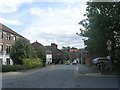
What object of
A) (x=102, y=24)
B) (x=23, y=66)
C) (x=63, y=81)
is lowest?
(x=63, y=81)

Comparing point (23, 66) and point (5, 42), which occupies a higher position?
point (5, 42)

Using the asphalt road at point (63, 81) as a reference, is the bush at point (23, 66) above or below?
above

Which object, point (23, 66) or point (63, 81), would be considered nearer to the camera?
point (63, 81)

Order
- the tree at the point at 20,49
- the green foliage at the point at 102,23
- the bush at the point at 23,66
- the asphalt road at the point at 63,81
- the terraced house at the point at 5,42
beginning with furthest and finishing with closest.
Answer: the terraced house at the point at 5,42 < the tree at the point at 20,49 < the bush at the point at 23,66 < the green foliage at the point at 102,23 < the asphalt road at the point at 63,81

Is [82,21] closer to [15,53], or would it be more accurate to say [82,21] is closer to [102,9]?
[102,9]

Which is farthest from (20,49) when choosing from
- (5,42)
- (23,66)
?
(5,42)

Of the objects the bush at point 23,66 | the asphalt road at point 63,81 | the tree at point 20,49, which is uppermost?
the tree at point 20,49

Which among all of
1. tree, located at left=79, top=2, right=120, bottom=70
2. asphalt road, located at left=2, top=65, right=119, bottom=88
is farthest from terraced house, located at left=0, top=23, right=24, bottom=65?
asphalt road, located at left=2, top=65, right=119, bottom=88

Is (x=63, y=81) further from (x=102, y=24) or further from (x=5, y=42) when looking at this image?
(x=5, y=42)

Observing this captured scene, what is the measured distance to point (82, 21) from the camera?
122 ft

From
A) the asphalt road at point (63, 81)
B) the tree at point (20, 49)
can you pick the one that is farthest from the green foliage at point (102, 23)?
the tree at point (20, 49)

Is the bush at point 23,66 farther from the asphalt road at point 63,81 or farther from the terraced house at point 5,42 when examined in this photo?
the asphalt road at point 63,81

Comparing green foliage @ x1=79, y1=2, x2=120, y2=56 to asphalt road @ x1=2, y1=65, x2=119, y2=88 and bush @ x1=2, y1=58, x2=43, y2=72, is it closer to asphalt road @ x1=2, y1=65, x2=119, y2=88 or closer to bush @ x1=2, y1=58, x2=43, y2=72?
asphalt road @ x1=2, y1=65, x2=119, y2=88

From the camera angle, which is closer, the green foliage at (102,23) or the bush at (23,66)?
the green foliage at (102,23)
